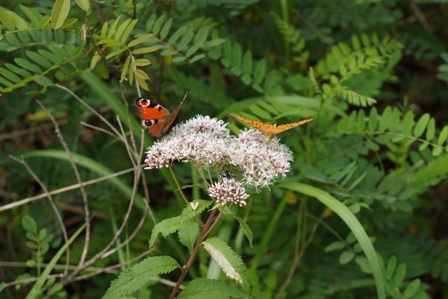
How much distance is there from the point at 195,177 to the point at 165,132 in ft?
2.12

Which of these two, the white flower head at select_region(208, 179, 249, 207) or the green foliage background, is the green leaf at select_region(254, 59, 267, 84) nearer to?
the green foliage background

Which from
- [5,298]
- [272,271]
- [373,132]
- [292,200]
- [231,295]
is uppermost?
[373,132]

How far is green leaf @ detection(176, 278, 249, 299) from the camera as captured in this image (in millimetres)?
1738

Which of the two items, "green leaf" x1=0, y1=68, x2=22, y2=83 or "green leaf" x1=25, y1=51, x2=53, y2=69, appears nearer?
"green leaf" x1=0, y1=68, x2=22, y2=83

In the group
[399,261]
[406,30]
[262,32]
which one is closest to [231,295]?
[399,261]

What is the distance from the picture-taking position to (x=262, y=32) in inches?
135

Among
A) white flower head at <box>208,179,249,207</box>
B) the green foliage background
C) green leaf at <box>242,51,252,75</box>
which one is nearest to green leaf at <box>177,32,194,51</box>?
the green foliage background

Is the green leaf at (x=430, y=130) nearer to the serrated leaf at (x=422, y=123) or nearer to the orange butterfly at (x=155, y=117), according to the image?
the serrated leaf at (x=422, y=123)

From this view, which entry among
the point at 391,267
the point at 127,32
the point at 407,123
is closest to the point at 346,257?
the point at 391,267

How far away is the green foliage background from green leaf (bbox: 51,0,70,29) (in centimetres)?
11

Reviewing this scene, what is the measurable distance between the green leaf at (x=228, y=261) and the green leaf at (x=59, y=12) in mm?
825

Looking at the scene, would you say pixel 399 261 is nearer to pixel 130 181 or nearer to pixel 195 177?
pixel 195 177

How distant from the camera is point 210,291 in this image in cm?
176

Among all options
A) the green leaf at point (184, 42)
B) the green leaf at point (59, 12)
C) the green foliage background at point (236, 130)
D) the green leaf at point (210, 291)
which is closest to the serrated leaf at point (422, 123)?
the green foliage background at point (236, 130)
